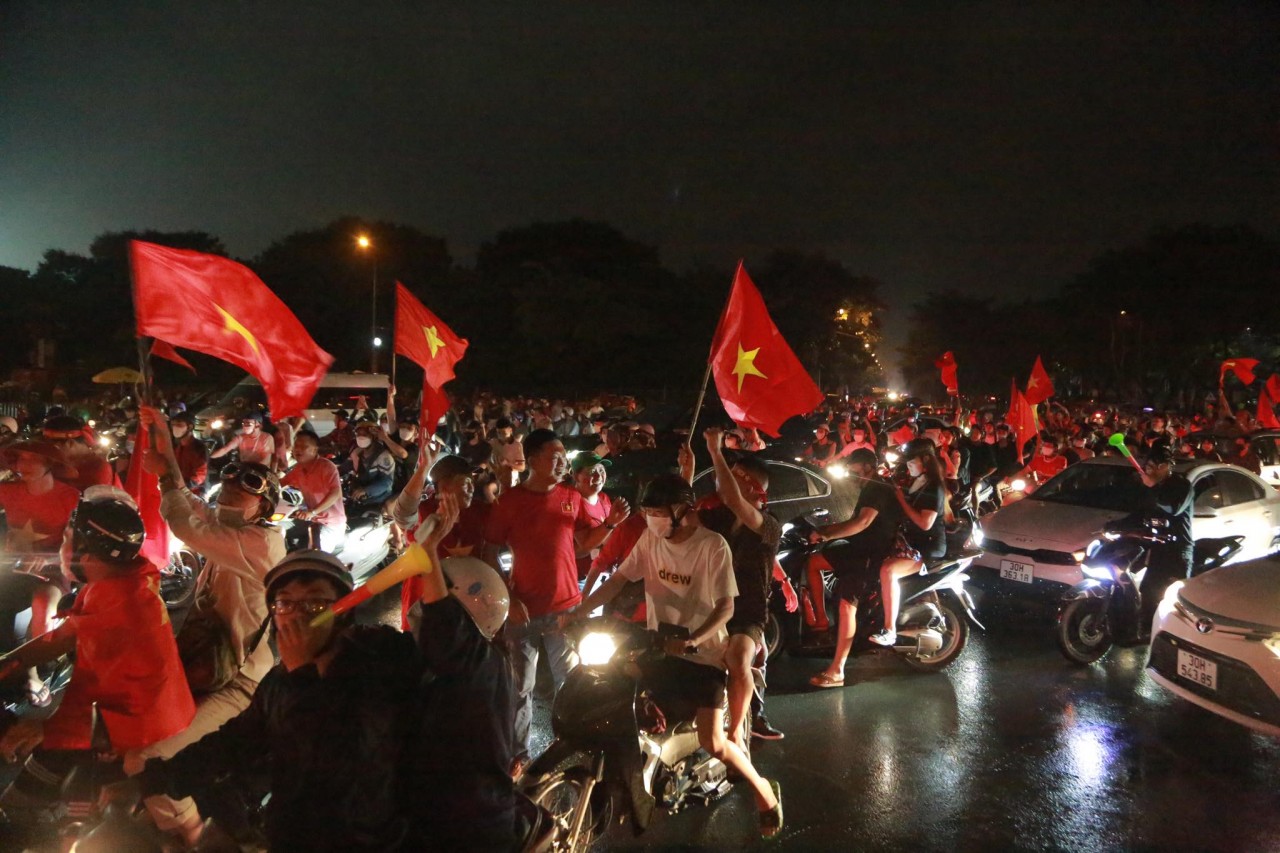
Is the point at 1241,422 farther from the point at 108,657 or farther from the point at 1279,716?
the point at 108,657

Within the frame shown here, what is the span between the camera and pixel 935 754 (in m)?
5.32

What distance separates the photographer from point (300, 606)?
2.37 meters

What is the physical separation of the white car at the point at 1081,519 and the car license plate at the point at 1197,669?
173 cm

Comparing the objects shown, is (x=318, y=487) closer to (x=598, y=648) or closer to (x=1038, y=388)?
(x=598, y=648)

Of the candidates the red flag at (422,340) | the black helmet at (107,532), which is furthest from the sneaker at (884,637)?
the black helmet at (107,532)

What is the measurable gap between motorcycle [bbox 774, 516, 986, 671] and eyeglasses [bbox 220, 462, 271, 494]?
4271mm

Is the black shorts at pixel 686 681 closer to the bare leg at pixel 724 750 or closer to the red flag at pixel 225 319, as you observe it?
the bare leg at pixel 724 750

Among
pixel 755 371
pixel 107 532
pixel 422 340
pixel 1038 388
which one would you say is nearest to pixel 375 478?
pixel 422 340

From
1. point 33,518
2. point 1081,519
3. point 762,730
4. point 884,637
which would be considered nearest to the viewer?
point 762,730

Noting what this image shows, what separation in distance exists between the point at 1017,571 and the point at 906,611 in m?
1.75

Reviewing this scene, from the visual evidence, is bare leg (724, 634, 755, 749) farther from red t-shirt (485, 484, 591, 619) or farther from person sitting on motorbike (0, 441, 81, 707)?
person sitting on motorbike (0, 441, 81, 707)

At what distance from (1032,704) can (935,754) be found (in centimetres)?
132

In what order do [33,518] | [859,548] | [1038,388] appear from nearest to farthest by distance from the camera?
[33,518] → [859,548] → [1038,388]

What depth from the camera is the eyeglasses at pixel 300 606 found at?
236 cm
